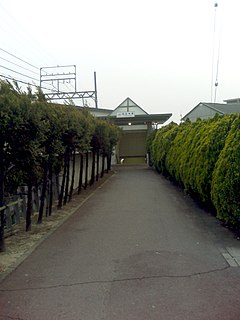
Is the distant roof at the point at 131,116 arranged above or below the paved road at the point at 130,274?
above

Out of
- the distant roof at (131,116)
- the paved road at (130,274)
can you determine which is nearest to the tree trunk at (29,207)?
the paved road at (130,274)

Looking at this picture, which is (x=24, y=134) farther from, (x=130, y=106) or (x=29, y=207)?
(x=130, y=106)

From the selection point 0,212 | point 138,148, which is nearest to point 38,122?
point 0,212

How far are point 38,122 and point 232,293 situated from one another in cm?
375

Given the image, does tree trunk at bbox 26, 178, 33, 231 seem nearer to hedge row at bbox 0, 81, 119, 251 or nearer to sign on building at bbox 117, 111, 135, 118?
hedge row at bbox 0, 81, 119, 251

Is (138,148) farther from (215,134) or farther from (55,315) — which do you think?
(55,315)

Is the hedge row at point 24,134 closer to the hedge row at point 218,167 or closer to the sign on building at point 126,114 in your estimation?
the hedge row at point 218,167

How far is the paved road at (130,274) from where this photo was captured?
3.46 meters

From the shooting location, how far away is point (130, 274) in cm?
445

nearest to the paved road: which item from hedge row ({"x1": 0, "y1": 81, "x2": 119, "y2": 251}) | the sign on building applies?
hedge row ({"x1": 0, "y1": 81, "x2": 119, "y2": 251})

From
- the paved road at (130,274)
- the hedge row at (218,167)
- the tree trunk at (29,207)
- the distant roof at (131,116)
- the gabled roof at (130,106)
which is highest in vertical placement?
the gabled roof at (130,106)

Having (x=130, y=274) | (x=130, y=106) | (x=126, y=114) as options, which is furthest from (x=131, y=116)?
(x=130, y=274)

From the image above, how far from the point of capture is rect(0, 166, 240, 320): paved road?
3465 millimetres

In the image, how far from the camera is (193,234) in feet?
21.5
